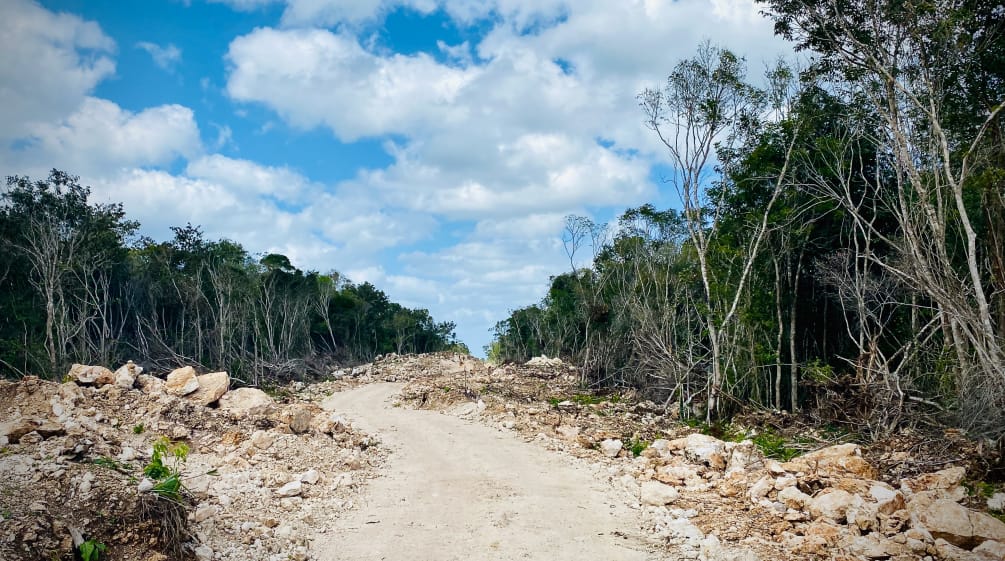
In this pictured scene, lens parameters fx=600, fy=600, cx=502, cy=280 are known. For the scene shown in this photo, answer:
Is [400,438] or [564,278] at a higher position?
[564,278]

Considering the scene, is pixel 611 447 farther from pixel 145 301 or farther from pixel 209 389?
pixel 145 301

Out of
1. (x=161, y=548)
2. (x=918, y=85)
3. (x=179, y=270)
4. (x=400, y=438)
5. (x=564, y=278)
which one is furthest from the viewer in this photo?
(x=564, y=278)

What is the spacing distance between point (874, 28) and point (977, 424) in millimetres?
6723

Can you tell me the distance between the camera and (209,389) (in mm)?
16516

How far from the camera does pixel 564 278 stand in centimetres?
4112

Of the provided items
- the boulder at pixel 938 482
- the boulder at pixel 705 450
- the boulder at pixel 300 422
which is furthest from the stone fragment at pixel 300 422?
the boulder at pixel 938 482

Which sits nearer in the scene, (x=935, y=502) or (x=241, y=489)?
(x=935, y=502)

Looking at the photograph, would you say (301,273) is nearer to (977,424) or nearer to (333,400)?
(333,400)

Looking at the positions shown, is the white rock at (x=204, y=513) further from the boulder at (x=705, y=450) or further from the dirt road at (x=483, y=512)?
the boulder at (x=705, y=450)

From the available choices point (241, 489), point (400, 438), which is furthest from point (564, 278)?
point (241, 489)

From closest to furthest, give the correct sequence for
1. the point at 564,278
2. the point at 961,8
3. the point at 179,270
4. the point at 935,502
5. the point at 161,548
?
the point at 161,548
the point at 935,502
the point at 961,8
the point at 179,270
the point at 564,278

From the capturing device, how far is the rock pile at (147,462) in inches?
235

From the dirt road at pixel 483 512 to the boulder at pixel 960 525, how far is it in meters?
3.01

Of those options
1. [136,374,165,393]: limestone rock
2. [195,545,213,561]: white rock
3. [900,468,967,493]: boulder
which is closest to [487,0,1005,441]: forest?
[900,468,967,493]: boulder
